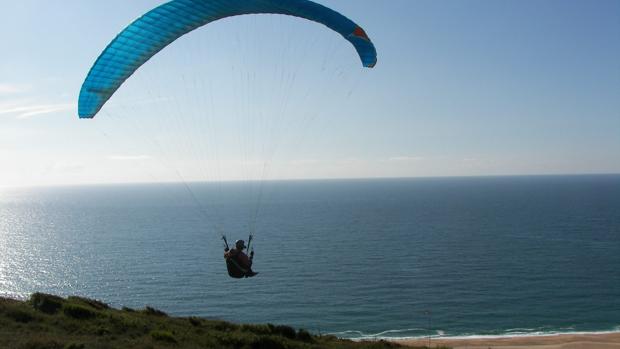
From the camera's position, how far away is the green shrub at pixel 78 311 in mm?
16766

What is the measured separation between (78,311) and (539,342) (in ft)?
80.8

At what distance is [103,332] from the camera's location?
15375 mm

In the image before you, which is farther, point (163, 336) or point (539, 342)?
point (539, 342)

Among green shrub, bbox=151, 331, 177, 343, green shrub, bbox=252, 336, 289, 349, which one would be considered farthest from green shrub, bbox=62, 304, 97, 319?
green shrub, bbox=252, 336, 289, 349

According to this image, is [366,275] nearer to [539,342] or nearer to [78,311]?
[539,342]

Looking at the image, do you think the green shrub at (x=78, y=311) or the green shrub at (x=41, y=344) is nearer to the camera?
the green shrub at (x=41, y=344)

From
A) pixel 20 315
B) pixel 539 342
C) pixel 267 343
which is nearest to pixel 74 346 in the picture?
pixel 20 315

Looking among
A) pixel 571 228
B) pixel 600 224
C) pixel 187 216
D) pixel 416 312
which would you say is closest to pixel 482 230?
pixel 571 228

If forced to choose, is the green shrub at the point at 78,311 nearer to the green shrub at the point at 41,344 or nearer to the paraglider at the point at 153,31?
the green shrub at the point at 41,344

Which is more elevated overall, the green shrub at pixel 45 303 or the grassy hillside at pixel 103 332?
the green shrub at pixel 45 303

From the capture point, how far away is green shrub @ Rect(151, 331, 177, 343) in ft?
51.2

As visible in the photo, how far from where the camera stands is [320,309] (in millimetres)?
37531

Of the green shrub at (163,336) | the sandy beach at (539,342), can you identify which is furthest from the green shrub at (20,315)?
the sandy beach at (539,342)

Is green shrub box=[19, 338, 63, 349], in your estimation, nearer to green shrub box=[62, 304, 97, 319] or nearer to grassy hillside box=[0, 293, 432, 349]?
grassy hillside box=[0, 293, 432, 349]
